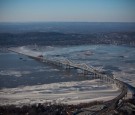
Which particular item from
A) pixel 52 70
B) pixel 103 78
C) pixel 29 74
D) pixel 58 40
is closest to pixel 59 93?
pixel 103 78

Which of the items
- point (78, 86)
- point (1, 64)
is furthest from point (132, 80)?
point (1, 64)

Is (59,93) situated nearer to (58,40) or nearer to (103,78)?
(103,78)

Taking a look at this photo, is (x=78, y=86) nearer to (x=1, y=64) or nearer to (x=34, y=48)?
(x=1, y=64)

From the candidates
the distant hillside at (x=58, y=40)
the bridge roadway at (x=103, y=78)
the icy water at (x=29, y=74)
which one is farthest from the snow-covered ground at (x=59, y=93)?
the distant hillside at (x=58, y=40)

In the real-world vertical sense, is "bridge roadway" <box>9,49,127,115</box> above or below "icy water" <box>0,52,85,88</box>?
above

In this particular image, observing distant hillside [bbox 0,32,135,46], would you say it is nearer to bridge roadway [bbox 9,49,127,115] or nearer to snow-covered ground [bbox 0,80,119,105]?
bridge roadway [bbox 9,49,127,115]

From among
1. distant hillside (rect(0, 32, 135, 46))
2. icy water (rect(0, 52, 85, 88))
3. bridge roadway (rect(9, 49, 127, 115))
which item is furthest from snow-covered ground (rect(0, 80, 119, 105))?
distant hillside (rect(0, 32, 135, 46))

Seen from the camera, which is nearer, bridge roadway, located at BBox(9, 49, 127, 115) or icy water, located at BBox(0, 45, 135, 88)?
bridge roadway, located at BBox(9, 49, 127, 115)

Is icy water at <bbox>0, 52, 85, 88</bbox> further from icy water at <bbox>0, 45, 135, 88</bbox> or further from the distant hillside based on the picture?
the distant hillside

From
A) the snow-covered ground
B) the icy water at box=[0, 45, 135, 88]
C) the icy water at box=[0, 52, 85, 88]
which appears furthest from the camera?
the icy water at box=[0, 45, 135, 88]

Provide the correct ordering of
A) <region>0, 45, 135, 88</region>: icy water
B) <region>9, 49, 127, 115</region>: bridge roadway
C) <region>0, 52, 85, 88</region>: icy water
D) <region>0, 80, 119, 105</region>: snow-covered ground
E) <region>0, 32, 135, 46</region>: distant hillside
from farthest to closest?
<region>0, 32, 135, 46</region>: distant hillside → <region>0, 45, 135, 88</region>: icy water → <region>0, 52, 85, 88</region>: icy water → <region>0, 80, 119, 105</region>: snow-covered ground → <region>9, 49, 127, 115</region>: bridge roadway

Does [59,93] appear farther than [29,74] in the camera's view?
No

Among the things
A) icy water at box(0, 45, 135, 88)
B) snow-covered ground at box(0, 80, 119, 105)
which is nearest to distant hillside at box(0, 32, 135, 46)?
icy water at box(0, 45, 135, 88)
